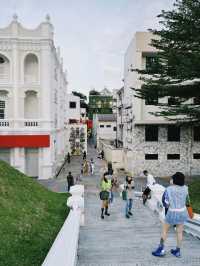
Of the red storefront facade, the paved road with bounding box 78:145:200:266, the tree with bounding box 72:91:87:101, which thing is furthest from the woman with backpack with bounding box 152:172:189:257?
the tree with bounding box 72:91:87:101

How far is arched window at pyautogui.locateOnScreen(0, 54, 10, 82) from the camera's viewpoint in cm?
2650

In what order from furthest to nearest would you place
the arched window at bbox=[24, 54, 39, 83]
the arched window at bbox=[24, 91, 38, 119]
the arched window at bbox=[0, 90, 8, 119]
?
the arched window at bbox=[24, 91, 38, 119]
the arched window at bbox=[0, 90, 8, 119]
the arched window at bbox=[24, 54, 39, 83]

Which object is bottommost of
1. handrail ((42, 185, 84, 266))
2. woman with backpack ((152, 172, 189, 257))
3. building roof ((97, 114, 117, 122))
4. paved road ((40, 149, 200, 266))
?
paved road ((40, 149, 200, 266))

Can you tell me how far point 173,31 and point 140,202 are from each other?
10.3m

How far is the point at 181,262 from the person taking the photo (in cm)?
612

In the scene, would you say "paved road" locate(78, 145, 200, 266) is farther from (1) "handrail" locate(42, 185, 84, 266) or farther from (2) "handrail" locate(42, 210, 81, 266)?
(2) "handrail" locate(42, 210, 81, 266)

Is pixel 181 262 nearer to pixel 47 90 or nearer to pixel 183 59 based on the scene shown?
pixel 183 59

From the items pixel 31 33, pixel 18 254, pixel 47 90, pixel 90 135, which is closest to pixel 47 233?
pixel 18 254

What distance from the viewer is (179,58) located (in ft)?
59.7

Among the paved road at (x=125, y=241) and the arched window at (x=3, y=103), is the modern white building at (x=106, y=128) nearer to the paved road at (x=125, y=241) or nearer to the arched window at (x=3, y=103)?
the arched window at (x=3, y=103)

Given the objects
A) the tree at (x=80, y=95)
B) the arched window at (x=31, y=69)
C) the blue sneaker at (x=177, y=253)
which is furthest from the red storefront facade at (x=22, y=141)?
the tree at (x=80, y=95)

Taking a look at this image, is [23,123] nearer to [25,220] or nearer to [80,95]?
[25,220]

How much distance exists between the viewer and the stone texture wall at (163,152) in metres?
28.5

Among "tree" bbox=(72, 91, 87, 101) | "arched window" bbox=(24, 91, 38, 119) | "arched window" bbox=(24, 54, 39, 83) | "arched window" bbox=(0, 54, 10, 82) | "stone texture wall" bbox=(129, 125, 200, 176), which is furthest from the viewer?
"tree" bbox=(72, 91, 87, 101)
